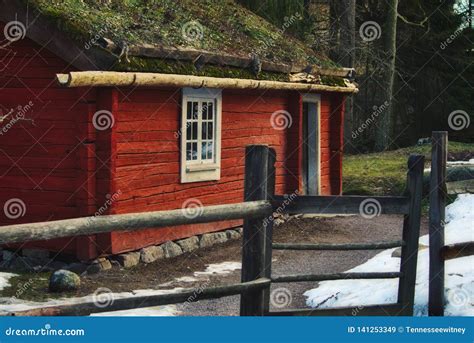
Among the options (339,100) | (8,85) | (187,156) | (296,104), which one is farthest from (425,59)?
(8,85)

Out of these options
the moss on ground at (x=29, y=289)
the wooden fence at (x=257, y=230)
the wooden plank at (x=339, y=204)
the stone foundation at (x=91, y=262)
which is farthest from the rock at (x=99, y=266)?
the wooden plank at (x=339, y=204)

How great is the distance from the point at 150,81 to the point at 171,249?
268 centimetres

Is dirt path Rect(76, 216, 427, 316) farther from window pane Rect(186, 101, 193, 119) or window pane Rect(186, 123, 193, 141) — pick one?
window pane Rect(186, 101, 193, 119)

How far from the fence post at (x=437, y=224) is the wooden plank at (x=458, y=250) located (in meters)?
0.06

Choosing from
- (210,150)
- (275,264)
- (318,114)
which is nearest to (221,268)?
(275,264)

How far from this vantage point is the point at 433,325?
19.3ft

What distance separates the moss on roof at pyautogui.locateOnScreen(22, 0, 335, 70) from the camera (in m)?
10.7

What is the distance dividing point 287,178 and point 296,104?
1496 mm

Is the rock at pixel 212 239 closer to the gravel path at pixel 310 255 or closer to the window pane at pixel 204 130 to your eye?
the gravel path at pixel 310 255

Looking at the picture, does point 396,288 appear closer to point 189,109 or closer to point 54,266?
point 54,266

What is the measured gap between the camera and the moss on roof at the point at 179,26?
1067 centimetres

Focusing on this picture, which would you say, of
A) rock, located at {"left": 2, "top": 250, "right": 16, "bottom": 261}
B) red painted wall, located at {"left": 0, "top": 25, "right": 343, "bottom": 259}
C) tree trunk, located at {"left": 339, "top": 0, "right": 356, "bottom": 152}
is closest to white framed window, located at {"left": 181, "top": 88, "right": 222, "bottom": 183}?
red painted wall, located at {"left": 0, "top": 25, "right": 343, "bottom": 259}

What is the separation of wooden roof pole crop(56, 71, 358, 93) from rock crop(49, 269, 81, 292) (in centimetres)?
234

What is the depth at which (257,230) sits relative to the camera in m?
5.78
